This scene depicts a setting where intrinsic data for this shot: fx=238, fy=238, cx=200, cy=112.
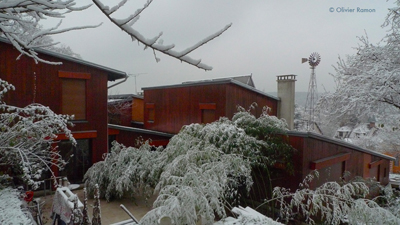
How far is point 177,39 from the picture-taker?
5.84ft

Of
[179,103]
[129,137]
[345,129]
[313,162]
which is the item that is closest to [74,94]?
[129,137]

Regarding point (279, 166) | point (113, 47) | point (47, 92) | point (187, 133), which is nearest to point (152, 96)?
point (47, 92)

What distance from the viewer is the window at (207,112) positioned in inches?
377

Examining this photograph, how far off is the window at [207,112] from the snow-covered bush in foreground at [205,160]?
7.01 feet

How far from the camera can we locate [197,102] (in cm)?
1025

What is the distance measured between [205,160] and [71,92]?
5663mm

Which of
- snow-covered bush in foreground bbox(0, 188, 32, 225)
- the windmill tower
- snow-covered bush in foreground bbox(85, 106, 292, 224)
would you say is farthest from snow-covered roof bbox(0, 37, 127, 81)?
the windmill tower

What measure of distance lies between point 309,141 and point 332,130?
73.2 ft

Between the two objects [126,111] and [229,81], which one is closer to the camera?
[229,81]

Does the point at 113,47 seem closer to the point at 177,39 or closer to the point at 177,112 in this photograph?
the point at 177,39

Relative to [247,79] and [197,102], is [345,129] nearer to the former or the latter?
[247,79]

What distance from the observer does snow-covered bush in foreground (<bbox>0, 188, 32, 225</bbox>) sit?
142 inches

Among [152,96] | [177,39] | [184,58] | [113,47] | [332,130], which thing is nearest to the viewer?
[184,58]

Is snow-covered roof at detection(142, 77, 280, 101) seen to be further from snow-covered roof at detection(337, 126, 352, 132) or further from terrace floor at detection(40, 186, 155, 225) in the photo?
snow-covered roof at detection(337, 126, 352, 132)
